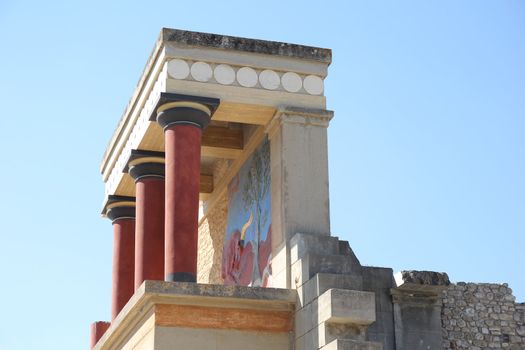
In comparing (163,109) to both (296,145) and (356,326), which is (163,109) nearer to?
(296,145)

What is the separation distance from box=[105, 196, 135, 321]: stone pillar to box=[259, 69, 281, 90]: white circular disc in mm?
4694

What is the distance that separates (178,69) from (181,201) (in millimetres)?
1937

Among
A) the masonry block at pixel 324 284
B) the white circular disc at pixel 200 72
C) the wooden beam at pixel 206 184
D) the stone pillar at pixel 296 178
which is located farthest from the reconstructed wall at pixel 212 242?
the masonry block at pixel 324 284

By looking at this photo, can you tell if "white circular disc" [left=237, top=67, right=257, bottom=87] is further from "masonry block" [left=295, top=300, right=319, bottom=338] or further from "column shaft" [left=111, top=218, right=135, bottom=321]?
"column shaft" [left=111, top=218, right=135, bottom=321]

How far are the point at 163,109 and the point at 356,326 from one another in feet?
14.2

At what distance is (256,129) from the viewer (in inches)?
703

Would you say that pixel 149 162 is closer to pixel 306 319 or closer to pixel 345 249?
pixel 345 249

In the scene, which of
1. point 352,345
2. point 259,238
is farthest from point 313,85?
point 352,345

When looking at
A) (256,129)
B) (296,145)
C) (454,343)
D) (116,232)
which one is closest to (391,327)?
(454,343)

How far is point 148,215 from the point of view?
1823 cm

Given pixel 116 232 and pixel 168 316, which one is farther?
pixel 116 232

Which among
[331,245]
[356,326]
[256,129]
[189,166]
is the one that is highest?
[256,129]

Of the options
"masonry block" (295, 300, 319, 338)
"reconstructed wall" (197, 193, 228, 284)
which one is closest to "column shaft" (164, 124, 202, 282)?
"masonry block" (295, 300, 319, 338)

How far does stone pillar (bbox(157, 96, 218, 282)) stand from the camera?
15.6 meters
